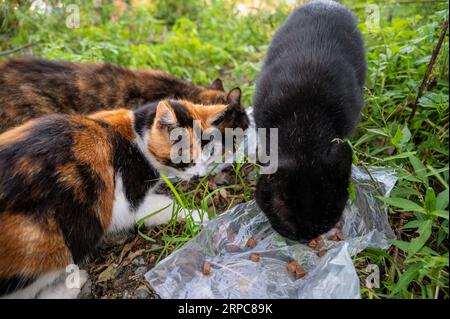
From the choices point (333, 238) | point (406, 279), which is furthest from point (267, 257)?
point (406, 279)

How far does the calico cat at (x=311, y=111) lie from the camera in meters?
1.83

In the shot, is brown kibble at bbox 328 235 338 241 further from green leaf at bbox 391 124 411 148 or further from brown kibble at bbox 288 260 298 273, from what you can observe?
green leaf at bbox 391 124 411 148

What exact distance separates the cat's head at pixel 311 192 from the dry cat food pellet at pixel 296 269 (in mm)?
165

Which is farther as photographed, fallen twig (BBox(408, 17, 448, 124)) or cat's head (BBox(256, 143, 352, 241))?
fallen twig (BBox(408, 17, 448, 124))

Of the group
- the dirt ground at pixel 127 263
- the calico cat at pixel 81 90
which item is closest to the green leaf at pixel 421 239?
the dirt ground at pixel 127 263

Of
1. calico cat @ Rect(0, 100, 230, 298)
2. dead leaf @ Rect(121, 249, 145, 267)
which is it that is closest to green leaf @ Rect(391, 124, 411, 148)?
calico cat @ Rect(0, 100, 230, 298)

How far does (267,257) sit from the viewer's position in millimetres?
2039

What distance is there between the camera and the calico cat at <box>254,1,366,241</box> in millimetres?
1833

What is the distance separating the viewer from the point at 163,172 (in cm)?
244

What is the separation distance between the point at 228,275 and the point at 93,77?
190 centimetres

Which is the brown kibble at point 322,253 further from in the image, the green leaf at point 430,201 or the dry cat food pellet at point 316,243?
the green leaf at point 430,201

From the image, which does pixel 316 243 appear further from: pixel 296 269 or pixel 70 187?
pixel 70 187

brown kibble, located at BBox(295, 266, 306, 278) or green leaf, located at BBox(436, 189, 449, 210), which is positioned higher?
green leaf, located at BBox(436, 189, 449, 210)

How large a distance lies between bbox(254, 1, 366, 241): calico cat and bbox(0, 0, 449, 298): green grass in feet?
0.81
